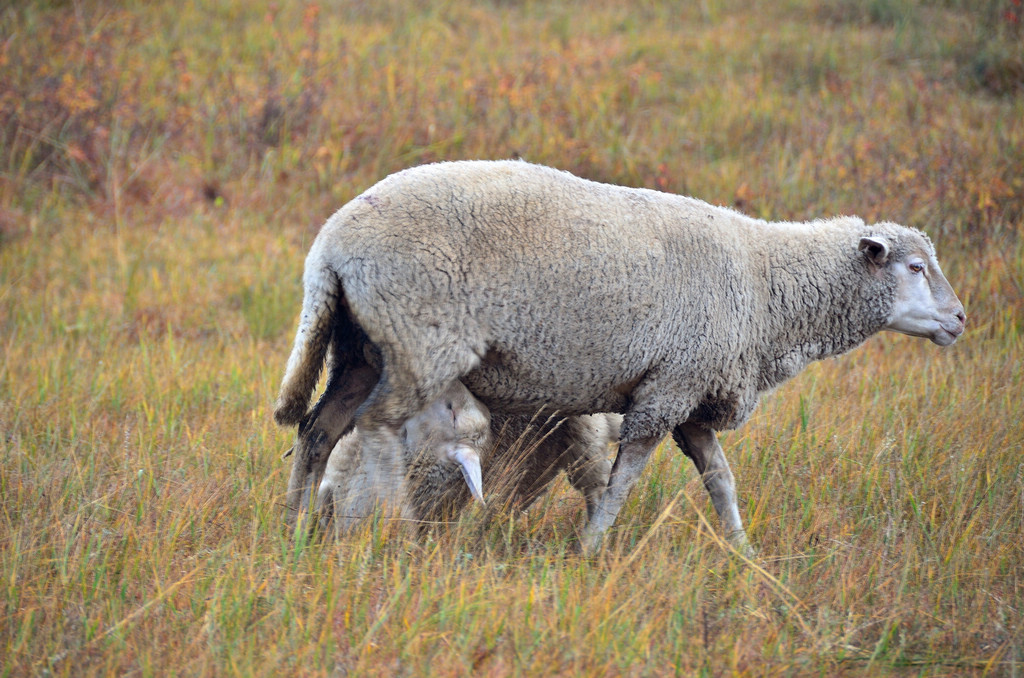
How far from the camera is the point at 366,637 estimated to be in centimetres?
264

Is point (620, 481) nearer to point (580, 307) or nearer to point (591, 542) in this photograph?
point (591, 542)

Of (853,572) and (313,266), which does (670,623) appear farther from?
(313,266)

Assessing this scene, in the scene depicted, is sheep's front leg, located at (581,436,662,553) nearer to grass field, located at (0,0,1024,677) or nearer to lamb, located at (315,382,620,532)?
grass field, located at (0,0,1024,677)

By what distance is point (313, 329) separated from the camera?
129 inches

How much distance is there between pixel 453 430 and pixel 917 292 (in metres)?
2.15

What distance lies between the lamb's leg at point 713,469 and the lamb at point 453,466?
1.26 feet

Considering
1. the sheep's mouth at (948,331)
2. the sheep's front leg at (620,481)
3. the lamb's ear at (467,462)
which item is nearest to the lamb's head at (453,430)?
the lamb's ear at (467,462)

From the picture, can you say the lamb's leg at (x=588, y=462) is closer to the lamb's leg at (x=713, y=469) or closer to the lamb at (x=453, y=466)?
the lamb at (x=453, y=466)

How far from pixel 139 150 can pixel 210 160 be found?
64 cm

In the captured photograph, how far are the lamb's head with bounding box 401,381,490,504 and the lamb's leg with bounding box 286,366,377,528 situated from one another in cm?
27

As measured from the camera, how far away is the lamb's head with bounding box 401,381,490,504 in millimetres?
3463

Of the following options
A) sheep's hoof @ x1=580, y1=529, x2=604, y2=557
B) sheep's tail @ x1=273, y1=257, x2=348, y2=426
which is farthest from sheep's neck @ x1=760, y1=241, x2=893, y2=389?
sheep's tail @ x1=273, y1=257, x2=348, y2=426

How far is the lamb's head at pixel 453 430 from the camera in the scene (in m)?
3.46

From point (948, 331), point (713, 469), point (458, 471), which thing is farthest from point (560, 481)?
point (948, 331)
